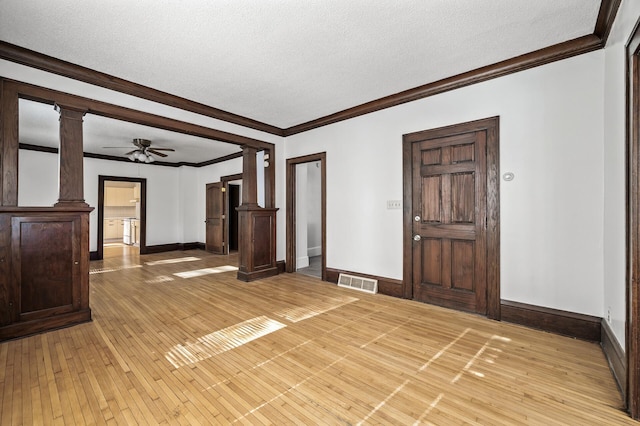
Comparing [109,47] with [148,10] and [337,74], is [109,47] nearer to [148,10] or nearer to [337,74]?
[148,10]

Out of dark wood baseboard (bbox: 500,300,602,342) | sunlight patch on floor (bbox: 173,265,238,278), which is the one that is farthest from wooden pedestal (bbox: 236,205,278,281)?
dark wood baseboard (bbox: 500,300,602,342)

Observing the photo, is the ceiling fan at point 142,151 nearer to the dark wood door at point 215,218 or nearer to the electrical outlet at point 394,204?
the dark wood door at point 215,218

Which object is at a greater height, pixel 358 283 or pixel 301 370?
pixel 358 283

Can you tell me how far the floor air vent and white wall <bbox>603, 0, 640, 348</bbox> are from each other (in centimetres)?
235

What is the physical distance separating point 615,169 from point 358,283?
3.00 meters

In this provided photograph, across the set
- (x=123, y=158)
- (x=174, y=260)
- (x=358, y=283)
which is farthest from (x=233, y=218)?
(x=358, y=283)

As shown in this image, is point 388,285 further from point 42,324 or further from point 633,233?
point 42,324

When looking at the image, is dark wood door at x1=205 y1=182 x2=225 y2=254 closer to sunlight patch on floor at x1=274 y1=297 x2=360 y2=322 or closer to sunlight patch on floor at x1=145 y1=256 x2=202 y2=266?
sunlight patch on floor at x1=145 y1=256 x2=202 y2=266

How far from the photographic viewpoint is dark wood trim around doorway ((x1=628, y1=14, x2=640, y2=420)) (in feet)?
5.36

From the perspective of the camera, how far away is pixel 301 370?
2139mm

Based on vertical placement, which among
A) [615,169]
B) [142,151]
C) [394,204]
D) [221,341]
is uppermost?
[142,151]

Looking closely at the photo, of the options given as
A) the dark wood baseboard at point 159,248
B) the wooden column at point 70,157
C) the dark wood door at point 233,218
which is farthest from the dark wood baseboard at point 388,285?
the dark wood baseboard at point 159,248

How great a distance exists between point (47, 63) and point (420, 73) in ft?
12.6

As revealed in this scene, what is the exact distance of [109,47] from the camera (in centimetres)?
272
